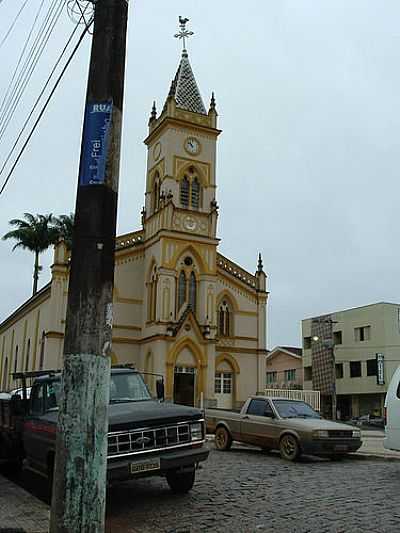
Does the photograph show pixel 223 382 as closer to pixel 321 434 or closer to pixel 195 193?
pixel 195 193

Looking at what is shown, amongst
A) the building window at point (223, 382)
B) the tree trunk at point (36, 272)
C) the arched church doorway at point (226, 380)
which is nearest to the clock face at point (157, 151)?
the arched church doorway at point (226, 380)

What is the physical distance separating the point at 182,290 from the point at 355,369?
83.0ft

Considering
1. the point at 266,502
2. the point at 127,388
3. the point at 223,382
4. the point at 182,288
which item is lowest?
the point at 266,502

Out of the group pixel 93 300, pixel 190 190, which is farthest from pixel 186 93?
pixel 93 300

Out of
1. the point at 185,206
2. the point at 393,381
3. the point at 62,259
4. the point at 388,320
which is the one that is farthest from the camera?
the point at 388,320

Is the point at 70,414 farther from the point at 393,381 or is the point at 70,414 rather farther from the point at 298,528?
the point at 393,381

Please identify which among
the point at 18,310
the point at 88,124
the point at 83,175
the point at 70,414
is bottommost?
the point at 70,414

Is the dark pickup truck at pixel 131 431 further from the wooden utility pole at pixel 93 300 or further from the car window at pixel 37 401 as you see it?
the wooden utility pole at pixel 93 300

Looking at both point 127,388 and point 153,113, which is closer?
point 127,388

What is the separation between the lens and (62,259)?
35156 mm

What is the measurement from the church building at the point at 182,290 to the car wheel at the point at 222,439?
610 inches

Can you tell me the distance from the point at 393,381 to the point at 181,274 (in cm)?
2414

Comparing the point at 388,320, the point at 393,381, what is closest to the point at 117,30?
the point at 393,381

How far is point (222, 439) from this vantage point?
17.8 meters
